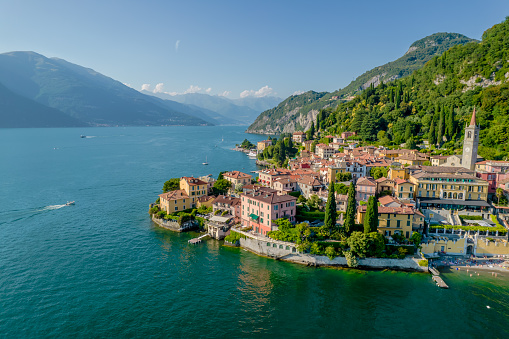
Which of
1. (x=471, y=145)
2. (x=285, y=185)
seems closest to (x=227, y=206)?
(x=285, y=185)

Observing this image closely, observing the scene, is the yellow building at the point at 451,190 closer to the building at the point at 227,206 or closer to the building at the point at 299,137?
the building at the point at 227,206

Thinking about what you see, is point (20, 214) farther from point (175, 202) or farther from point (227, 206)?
point (227, 206)

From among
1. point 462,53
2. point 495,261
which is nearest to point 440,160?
point 495,261

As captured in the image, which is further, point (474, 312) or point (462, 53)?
point (462, 53)

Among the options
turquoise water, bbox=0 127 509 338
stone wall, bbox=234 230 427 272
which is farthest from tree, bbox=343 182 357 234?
turquoise water, bbox=0 127 509 338

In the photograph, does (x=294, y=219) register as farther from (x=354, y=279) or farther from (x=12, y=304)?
(x=12, y=304)

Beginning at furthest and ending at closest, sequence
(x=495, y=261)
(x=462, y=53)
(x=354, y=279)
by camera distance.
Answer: (x=462, y=53) → (x=495, y=261) → (x=354, y=279)

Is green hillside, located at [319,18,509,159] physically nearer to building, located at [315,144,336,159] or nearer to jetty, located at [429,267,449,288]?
building, located at [315,144,336,159]
